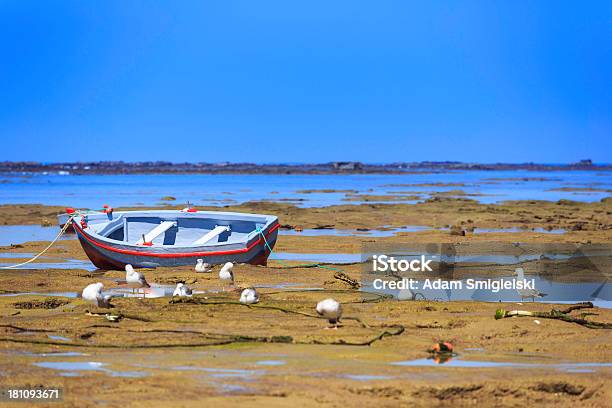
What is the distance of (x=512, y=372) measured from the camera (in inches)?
380

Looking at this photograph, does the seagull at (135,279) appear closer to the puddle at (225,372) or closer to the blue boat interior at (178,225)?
the blue boat interior at (178,225)

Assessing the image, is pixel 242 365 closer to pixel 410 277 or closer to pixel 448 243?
pixel 410 277

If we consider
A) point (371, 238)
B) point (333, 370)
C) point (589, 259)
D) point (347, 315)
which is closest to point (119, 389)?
point (333, 370)

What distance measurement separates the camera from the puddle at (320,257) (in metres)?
21.2

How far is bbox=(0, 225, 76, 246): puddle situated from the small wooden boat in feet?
18.2

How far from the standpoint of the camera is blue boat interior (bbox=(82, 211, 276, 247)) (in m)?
21.4

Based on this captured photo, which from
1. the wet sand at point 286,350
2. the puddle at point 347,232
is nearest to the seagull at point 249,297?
the wet sand at point 286,350

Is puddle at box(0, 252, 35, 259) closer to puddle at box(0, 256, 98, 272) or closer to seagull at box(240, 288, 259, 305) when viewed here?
puddle at box(0, 256, 98, 272)

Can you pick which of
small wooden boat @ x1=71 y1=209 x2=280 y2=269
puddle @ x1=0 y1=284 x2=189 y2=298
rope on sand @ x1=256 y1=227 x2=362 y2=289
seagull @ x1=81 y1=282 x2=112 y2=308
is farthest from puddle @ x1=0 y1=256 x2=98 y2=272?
seagull @ x1=81 y1=282 x2=112 y2=308

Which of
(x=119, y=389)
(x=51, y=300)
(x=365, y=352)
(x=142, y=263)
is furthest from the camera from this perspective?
(x=142, y=263)

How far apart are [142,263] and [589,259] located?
9.61m

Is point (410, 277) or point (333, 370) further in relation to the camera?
point (410, 277)

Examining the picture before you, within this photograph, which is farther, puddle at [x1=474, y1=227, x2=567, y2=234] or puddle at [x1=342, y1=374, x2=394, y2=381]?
puddle at [x1=474, y1=227, x2=567, y2=234]

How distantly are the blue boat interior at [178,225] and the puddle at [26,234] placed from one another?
17.6ft
